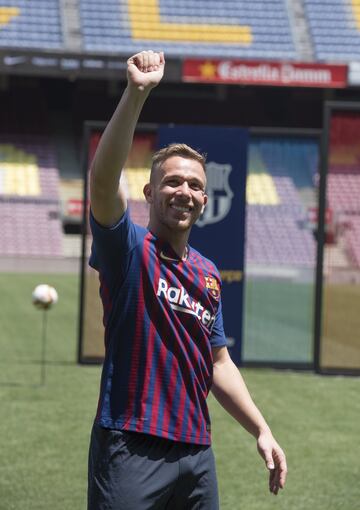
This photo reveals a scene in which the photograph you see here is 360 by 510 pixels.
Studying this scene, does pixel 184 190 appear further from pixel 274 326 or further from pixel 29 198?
pixel 29 198

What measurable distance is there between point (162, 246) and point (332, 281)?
865cm

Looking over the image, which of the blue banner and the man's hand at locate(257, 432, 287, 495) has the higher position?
the blue banner

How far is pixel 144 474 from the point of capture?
3348 mm

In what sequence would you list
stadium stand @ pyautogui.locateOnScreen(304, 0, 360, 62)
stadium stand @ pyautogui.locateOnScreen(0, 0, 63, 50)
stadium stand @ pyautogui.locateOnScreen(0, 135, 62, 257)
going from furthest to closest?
stadium stand @ pyautogui.locateOnScreen(304, 0, 360, 62)
stadium stand @ pyautogui.locateOnScreen(0, 0, 63, 50)
stadium stand @ pyautogui.locateOnScreen(0, 135, 62, 257)

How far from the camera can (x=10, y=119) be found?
40.2 metres

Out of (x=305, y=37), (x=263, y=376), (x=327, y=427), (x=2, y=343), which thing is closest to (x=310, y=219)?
(x=263, y=376)

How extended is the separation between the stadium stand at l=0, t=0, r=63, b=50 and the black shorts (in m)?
34.6

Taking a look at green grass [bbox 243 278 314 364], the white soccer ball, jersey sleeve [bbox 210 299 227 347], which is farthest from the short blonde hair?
green grass [bbox 243 278 314 364]

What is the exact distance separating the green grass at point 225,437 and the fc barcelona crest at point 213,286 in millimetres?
3206

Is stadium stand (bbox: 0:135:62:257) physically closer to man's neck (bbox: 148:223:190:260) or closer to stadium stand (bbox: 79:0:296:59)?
stadium stand (bbox: 79:0:296:59)

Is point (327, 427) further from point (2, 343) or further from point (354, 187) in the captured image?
point (2, 343)

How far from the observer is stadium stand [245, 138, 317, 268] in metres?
11.8

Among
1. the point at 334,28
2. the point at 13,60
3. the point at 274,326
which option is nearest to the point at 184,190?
the point at 274,326

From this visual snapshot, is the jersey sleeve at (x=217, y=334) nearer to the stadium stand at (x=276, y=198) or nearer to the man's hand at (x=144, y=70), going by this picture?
the man's hand at (x=144, y=70)
